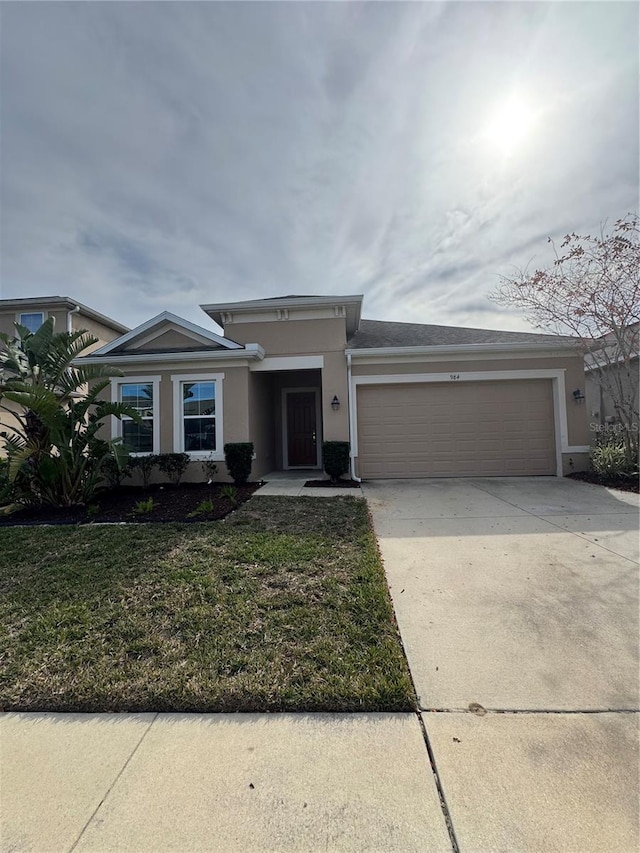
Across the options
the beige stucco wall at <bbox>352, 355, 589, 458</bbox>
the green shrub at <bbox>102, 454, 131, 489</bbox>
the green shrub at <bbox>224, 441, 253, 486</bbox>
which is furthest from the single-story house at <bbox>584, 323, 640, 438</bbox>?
the green shrub at <bbox>102, 454, 131, 489</bbox>

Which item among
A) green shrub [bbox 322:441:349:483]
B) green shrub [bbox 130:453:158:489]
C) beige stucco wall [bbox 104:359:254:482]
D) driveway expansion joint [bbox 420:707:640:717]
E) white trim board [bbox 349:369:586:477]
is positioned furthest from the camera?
white trim board [bbox 349:369:586:477]

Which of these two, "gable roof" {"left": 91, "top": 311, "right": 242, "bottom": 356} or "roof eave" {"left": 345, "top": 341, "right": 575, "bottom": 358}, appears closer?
"roof eave" {"left": 345, "top": 341, "right": 575, "bottom": 358}

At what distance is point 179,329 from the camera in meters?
9.91

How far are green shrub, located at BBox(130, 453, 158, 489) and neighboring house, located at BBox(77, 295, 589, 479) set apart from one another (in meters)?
0.53

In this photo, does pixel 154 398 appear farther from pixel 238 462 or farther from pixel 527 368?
pixel 527 368

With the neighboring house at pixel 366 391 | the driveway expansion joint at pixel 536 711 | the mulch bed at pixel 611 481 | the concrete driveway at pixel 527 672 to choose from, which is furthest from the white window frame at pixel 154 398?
the mulch bed at pixel 611 481

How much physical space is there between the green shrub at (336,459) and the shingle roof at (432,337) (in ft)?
9.50

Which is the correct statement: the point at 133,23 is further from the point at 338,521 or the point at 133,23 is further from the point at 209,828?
the point at 209,828

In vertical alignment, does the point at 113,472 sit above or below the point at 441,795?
above

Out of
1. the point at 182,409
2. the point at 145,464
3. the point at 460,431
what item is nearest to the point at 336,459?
the point at 460,431

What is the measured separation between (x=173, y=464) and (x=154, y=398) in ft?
6.15

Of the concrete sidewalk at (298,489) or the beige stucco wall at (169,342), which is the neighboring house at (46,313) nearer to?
the beige stucco wall at (169,342)

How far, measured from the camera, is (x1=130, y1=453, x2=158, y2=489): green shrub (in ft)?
29.3

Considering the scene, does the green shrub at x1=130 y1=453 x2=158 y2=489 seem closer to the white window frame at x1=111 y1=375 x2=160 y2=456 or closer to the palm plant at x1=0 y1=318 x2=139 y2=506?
the white window frame at x1=111 y1=375 x2=160 y2=456
